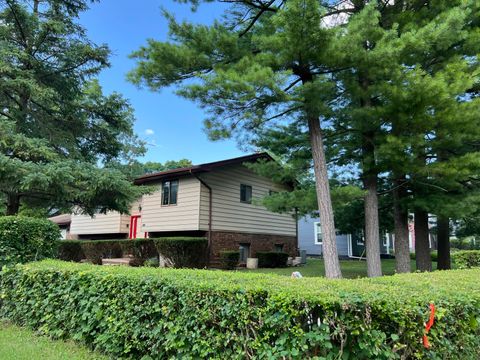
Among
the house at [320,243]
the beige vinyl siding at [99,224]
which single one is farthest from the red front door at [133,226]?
the house at [320,243]

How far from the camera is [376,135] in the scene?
30.2ft

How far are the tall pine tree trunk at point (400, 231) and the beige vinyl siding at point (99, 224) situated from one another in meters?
13.1

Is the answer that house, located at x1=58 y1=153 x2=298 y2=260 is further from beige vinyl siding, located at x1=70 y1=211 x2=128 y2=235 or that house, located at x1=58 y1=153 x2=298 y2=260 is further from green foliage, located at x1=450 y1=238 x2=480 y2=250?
green foliage, located at x1=450 y1=238 x2=480 y2=250

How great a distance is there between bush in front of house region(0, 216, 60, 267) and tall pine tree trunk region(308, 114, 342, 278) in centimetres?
578

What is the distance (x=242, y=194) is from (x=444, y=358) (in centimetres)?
1399

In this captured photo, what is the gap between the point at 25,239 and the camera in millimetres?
6641

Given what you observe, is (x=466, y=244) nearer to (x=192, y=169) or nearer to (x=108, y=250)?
(x=192, y=169)

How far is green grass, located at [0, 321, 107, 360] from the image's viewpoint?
173 inches

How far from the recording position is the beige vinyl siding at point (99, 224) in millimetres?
18859

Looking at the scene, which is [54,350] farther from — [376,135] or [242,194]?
[242,194]

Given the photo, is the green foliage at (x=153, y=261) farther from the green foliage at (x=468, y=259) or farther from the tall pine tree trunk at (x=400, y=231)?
the green foliage at (x=468, y=259)

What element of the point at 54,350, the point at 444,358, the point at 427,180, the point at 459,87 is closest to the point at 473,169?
the point at 427,180

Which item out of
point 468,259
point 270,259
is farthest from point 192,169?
point 468,259

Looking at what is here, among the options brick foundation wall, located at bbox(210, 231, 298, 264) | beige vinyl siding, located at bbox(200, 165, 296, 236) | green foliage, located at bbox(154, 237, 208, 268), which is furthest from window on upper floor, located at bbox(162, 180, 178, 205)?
green foliage, located at bbox(154, 237, 208, 268)
